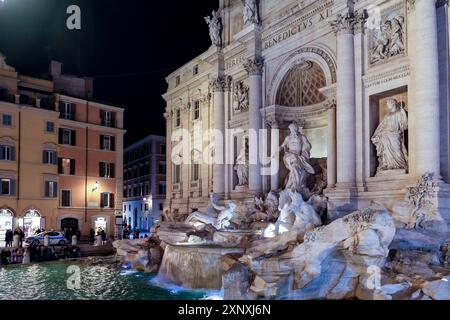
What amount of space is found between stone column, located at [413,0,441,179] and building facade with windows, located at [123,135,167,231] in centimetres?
4019

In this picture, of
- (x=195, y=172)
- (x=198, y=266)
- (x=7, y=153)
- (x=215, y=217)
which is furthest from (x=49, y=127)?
(x=198, y=266)

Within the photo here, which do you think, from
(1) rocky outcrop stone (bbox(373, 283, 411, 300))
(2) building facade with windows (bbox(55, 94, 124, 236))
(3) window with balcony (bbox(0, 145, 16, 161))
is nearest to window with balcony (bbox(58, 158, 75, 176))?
(2) building facade with windows (bbox(55, 94, 124, 236))

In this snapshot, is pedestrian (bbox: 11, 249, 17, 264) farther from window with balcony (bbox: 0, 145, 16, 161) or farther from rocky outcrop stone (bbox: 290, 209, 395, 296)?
rocky outcrop stone (bbox: 290, 209, 395, 296)

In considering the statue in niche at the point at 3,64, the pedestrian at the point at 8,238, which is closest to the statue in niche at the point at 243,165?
the pedestrian at the point at 8,238

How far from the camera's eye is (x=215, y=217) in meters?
21.1

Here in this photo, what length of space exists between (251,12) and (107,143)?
21394mm

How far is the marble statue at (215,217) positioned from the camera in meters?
20.3

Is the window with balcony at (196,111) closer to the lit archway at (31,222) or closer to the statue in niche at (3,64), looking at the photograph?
the lit archway at (31,222)

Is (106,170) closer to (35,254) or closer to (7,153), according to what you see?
(7,153)

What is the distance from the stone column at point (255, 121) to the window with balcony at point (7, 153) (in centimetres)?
1942
